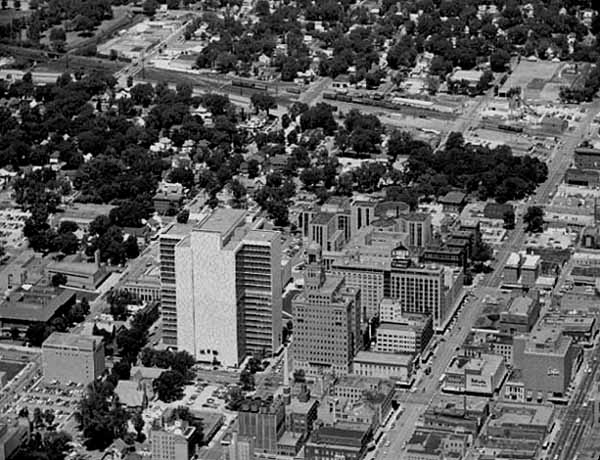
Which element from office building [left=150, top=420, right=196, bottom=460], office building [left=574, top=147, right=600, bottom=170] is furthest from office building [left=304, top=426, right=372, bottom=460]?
office building [left=574, top=147, right=600, bottom=170]

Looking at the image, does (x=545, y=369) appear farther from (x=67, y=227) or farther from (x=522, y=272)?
(x=67, y=227)

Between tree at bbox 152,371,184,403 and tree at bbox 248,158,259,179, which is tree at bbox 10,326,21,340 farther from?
tree at bbox 248,158,259,179

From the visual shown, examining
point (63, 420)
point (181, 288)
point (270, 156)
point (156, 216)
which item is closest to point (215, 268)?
point (181, 288)

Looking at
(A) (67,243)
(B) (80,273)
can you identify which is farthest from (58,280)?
(A) (67,243)

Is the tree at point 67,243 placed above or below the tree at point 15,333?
below

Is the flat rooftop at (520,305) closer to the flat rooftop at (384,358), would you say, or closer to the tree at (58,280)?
the flat rooftop at (384,358)

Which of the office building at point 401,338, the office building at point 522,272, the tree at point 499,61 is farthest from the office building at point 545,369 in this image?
the tree at point 499,61
